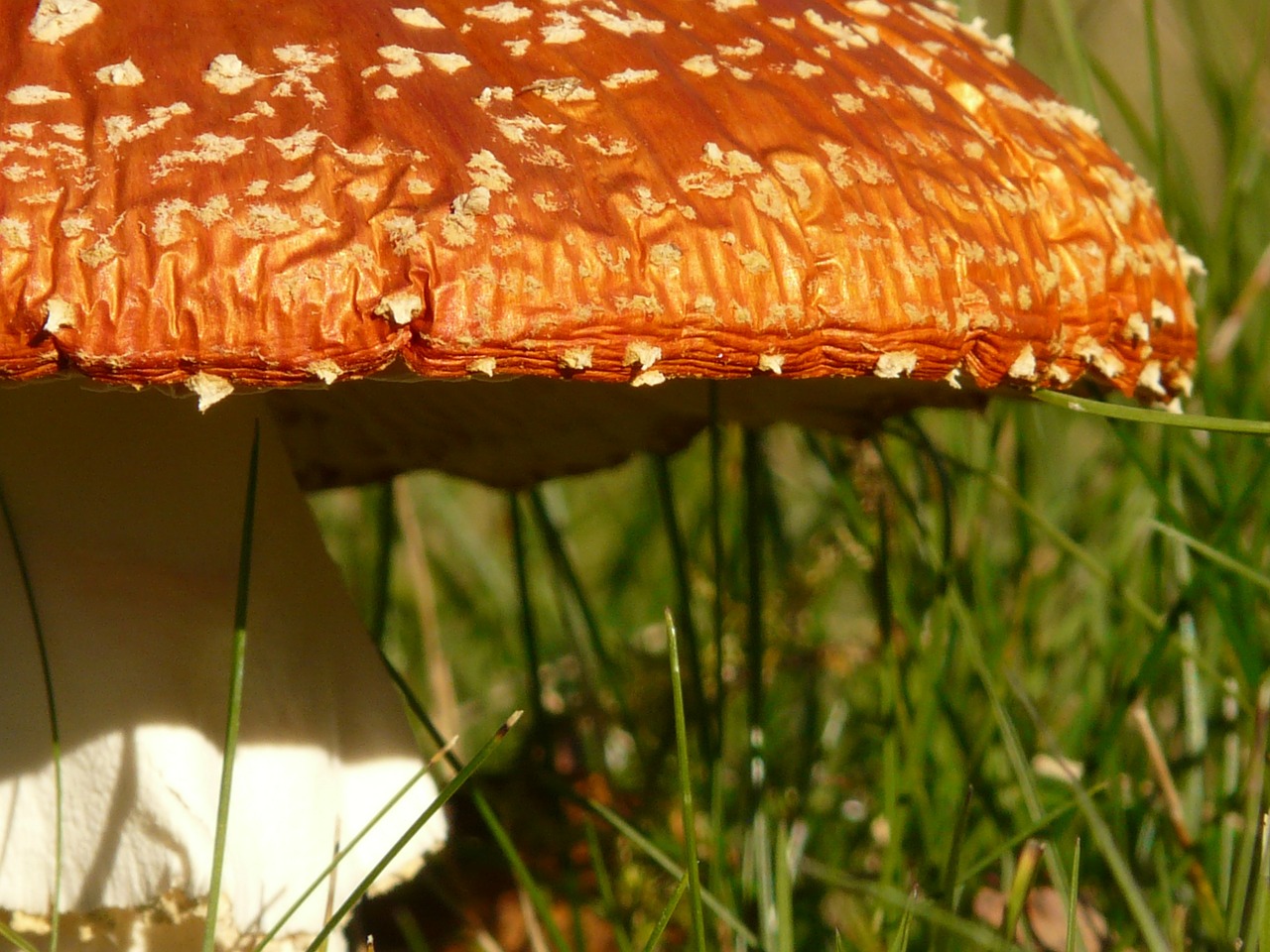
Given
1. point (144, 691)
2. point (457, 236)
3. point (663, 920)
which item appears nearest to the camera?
point (457, 236)

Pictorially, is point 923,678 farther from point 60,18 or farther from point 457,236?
point 60,18

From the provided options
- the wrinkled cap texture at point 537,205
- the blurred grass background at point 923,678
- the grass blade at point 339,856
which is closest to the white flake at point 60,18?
the wrinkled cap texture at point 537,205

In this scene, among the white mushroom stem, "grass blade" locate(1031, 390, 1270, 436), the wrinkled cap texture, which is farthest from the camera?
the white mushroom stem

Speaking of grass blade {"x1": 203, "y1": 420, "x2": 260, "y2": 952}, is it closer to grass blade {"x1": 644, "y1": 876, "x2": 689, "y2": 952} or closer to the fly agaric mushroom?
→ the fly agaric mushroom

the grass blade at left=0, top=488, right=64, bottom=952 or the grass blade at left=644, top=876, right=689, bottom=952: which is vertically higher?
the grass blade at left=0, top=488, right=64, bottom=952

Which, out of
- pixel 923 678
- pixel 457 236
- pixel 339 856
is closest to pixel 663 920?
pixel 339 856

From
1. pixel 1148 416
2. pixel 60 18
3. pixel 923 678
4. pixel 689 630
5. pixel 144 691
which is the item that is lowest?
pixel 923 678

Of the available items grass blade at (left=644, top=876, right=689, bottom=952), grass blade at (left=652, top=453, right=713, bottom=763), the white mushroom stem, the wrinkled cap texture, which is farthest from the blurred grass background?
the wrinkled cap texture

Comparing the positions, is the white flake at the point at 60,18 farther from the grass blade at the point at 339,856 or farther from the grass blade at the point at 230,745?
the grass blade at the point at 339,856
